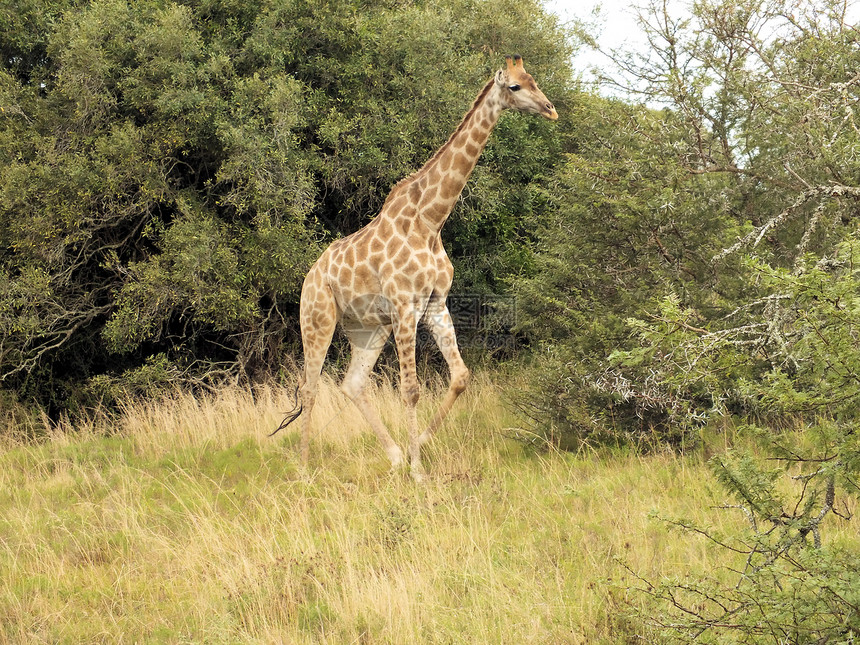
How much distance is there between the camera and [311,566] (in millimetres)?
5445

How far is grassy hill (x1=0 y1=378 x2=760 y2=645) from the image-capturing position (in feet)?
15.6

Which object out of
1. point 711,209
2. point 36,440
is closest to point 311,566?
point 711,209

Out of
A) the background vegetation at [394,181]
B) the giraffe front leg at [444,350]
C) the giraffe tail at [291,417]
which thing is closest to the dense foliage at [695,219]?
the background vegetation at [394,181]

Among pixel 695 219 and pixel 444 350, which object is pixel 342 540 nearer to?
pixel 444 350

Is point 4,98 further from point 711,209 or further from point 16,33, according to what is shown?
point 711,209

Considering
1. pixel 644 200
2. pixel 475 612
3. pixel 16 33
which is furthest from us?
pixel 16 33

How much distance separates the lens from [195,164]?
12.4m

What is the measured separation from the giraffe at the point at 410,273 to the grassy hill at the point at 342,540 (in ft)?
2.04

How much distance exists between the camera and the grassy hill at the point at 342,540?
4.75 meters

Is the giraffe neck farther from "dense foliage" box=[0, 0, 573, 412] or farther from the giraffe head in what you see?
"dense foliage" box=[0, 0, 573, 412]

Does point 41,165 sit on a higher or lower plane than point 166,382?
higher

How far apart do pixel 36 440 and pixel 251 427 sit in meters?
3.20

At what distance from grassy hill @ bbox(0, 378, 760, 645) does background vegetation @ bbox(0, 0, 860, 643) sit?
209 mm

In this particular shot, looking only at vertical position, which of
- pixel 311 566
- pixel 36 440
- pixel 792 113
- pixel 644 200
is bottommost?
pixel 36 440
